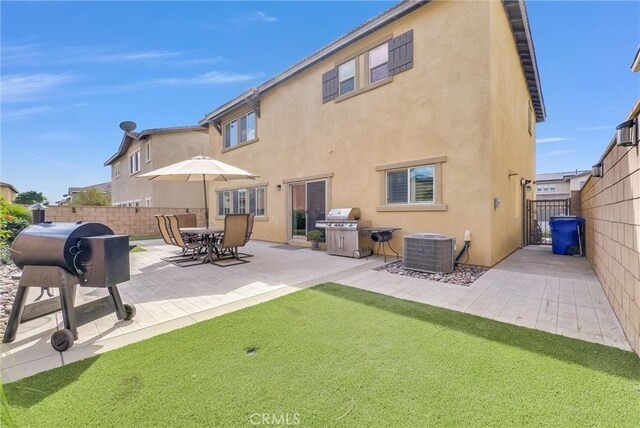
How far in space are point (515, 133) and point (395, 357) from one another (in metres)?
9.30

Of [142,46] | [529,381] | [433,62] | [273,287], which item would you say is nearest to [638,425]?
[529,381]

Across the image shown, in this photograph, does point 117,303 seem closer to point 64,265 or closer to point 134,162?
point 64,265

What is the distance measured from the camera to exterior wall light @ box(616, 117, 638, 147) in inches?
A: 102

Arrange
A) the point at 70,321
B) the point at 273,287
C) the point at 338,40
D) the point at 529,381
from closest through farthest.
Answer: the point at 529,381
the point at 70,321
the point at 273,287
the point at 338,40

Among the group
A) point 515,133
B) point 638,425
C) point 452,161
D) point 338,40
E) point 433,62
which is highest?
point 338,40

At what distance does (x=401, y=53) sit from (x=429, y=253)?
18.2ft

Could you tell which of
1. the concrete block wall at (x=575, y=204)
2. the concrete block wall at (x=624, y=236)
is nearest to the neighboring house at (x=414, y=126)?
the concrete block wall at (x=575, y=204)

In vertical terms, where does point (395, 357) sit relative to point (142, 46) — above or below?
below

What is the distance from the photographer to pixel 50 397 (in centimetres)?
208

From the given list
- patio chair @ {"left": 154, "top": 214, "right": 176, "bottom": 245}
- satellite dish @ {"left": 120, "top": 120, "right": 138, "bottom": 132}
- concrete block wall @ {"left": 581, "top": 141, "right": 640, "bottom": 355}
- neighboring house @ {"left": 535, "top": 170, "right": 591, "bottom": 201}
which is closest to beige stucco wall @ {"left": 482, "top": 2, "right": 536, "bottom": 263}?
concrete block wall @ {"left": 581, "top": 141, "right": 640, "bottom": 355}

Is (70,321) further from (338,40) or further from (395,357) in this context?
(338,40)

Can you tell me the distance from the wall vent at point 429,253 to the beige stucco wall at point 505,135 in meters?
1.44

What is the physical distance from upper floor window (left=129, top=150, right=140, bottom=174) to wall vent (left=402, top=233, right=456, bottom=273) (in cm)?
2069

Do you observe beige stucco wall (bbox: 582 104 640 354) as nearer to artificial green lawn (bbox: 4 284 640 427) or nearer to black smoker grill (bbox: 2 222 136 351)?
artificial green lawn (bbox: 4 284 640 427)
